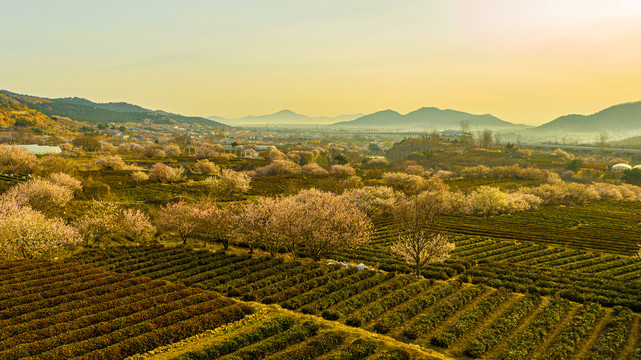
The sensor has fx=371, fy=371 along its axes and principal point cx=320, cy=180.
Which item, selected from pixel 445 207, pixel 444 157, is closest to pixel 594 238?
pixel 445 207

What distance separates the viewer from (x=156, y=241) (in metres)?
50.6

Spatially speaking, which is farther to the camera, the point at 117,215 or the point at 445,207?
the point at 445,207

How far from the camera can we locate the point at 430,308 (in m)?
26.0

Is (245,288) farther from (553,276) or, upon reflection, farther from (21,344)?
(553,276)

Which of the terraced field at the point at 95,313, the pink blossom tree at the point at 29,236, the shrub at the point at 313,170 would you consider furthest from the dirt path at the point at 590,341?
the shrub at the point at 313,170

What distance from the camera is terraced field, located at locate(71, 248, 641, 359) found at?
21.6 meters

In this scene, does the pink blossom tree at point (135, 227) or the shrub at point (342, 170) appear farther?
the shrub at point (342, 170)

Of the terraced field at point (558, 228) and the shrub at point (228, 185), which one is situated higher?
the shrub at point (228, 185)

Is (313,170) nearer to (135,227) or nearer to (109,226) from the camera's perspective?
(135,227)

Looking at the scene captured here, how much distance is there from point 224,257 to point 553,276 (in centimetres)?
3373

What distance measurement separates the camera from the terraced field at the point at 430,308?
2161 centimetres

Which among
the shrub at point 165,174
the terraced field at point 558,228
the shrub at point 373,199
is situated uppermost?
the shrub at point 165,174

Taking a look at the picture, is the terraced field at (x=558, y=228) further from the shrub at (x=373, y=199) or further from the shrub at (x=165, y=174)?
the shrub at (x=165, y=174)

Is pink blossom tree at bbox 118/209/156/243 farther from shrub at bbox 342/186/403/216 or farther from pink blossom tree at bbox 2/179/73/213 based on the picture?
shrub at bbox 342/186/403/216
